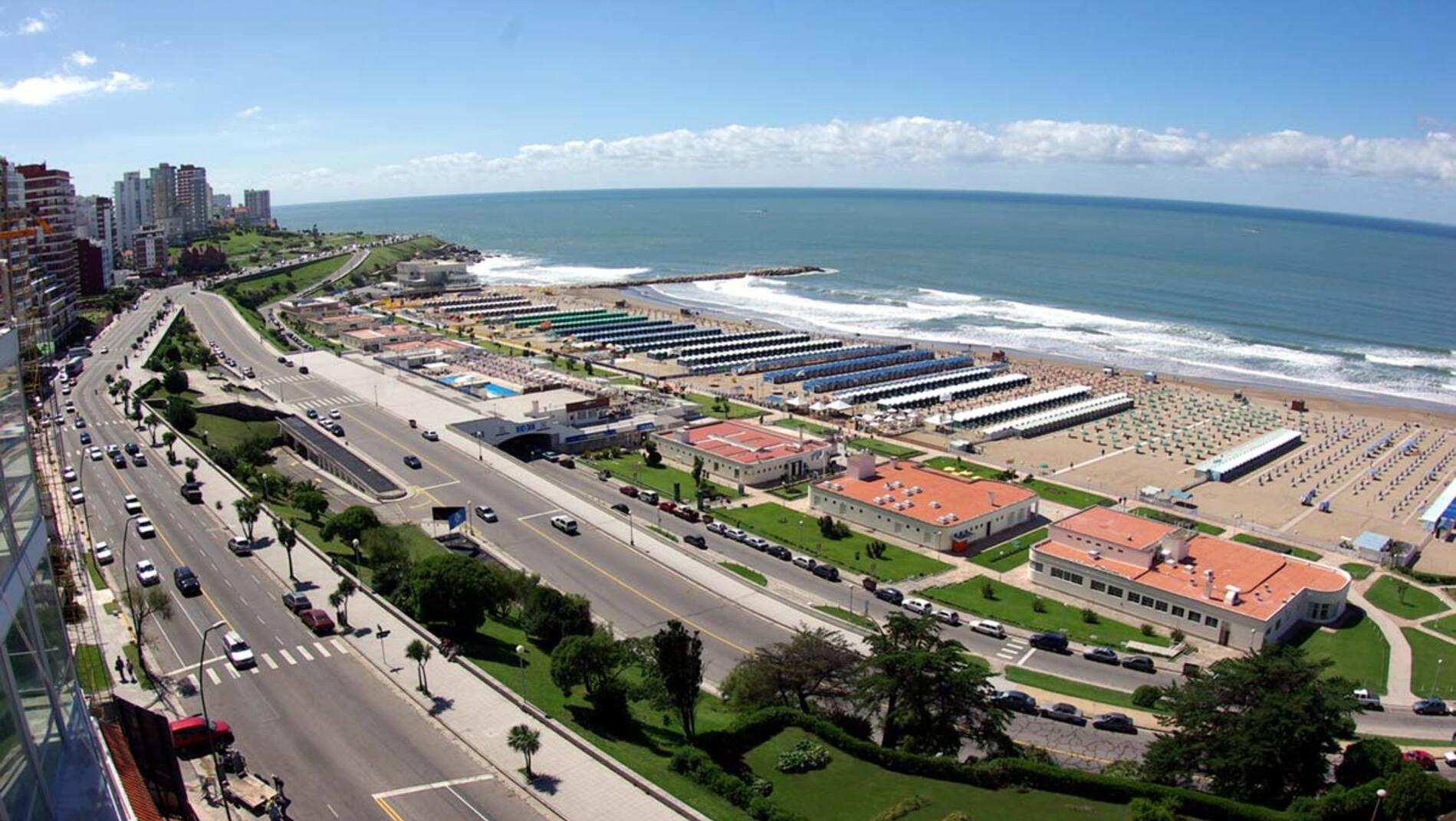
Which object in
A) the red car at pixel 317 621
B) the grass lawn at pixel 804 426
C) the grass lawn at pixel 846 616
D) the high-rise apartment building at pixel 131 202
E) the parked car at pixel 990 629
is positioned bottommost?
the parked car at pixel 990 629

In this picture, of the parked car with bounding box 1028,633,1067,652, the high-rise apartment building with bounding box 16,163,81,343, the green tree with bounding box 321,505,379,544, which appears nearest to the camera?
the parked car with bounding box 1028,633,1067,652

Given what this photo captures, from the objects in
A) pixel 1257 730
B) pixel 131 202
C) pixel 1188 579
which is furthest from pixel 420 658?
pixel 131 202

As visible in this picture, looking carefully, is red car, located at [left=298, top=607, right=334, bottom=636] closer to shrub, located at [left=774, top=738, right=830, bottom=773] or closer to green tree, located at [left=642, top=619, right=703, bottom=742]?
green tree, located at [left=642, top=619, right=703, bottom=742]

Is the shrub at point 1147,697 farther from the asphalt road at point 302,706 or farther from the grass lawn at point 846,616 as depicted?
the asphalt road at point 302,706

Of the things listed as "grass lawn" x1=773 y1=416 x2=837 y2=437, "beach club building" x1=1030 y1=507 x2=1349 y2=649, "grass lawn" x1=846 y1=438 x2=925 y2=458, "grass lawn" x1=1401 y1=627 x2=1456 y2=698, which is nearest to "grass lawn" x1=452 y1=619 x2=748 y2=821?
"beach club building" x1=1030 y1=507 x2=1349 y2=649

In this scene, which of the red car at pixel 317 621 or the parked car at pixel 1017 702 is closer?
the red car at pixel 317 621

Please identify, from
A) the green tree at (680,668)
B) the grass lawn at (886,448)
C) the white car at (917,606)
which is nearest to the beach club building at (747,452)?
the grass lawn at (886,448)

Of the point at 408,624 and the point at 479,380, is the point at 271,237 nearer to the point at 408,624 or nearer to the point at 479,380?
the point at 479,380
